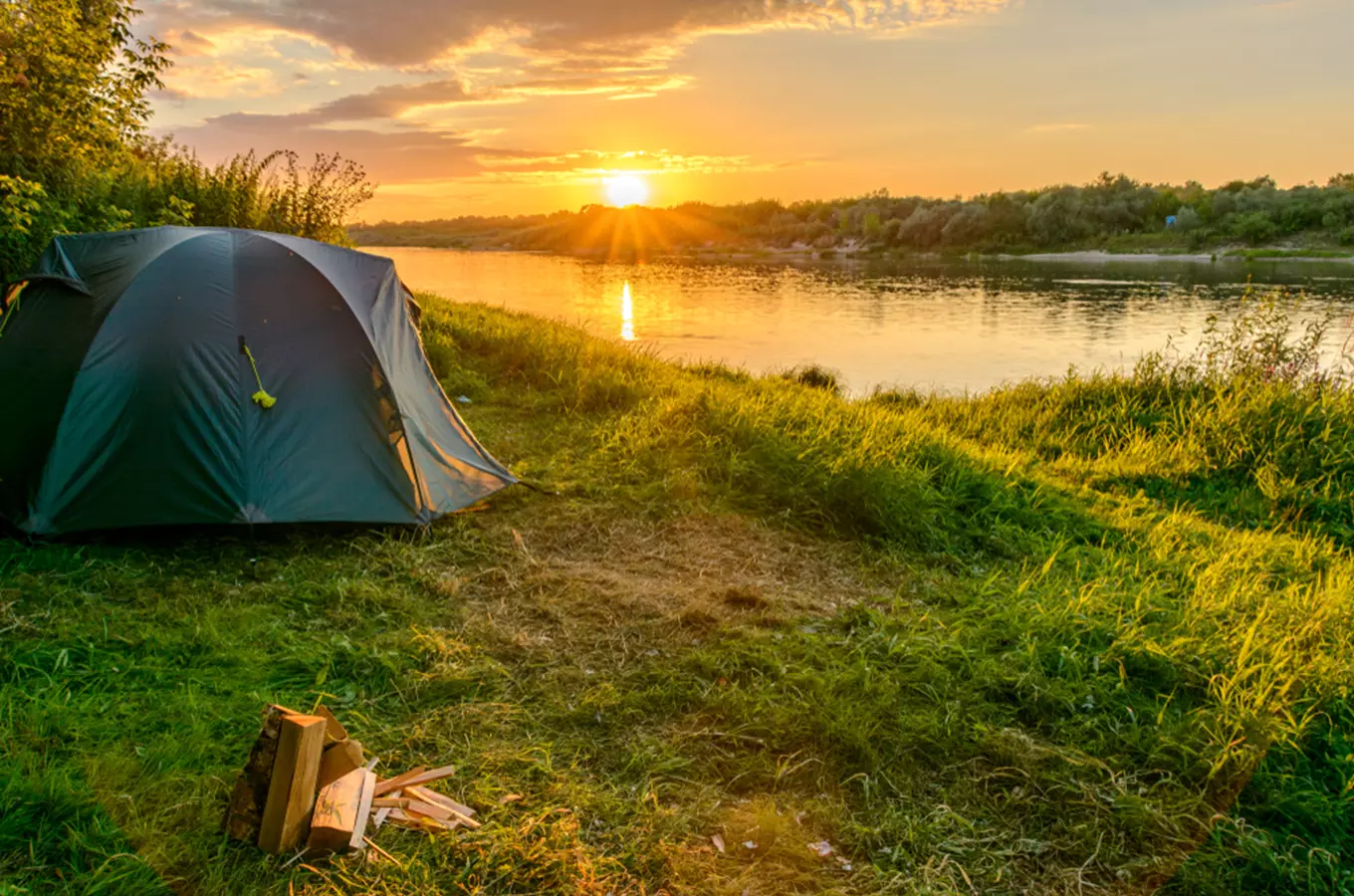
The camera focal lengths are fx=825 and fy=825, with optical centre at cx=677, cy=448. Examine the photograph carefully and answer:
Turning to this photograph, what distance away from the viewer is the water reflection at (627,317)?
24350 mm

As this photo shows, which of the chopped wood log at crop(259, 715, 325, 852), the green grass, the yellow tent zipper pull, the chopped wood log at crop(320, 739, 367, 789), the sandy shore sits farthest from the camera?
the sandy shore

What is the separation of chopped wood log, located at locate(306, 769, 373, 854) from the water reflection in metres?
17.1

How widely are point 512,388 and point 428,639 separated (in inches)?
242

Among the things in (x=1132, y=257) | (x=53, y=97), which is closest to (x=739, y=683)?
(x=53, y=97)

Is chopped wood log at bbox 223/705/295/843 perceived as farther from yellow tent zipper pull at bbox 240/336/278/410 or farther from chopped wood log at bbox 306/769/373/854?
yellow tent zipper pull at bbox 240/336/278/410

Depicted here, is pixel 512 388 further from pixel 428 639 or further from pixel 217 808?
pixel 217 808

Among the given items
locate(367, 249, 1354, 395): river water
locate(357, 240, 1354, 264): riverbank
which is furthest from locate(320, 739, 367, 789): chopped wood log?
locate(357, 240, 1354, 264): riverbank

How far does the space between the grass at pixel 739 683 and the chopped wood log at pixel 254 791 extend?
8 centimetres

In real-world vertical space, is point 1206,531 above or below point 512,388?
below

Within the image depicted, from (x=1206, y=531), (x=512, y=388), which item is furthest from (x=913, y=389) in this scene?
(x=1206, y=531)

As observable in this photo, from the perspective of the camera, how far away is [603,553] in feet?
19.1

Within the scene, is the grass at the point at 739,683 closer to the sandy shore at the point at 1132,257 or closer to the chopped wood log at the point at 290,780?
the chopped wood log at the point at 290,780

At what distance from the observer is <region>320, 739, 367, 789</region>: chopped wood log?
304cm

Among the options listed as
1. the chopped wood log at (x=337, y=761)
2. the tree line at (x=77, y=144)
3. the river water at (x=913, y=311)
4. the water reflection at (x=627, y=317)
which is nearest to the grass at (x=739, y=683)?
the chopped wood log at (x=337, y=761)
